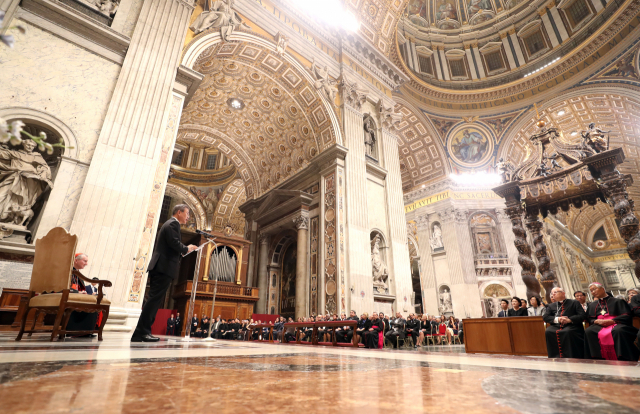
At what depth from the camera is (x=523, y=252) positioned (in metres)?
9.05

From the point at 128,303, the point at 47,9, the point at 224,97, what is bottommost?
the point at 128,303

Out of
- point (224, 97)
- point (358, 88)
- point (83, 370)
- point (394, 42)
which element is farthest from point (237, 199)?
point (83, 370)

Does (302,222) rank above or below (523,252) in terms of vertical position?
above

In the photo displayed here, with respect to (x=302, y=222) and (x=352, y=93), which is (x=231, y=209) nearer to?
(x=302, y=222)

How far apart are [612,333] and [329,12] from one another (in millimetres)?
11969

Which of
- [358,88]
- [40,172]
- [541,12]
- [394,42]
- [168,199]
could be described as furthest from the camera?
[168,199]

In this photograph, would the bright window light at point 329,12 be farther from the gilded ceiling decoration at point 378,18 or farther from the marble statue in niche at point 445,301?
the marble statue in niche at point 445,301

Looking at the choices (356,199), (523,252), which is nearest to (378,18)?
(356,199)

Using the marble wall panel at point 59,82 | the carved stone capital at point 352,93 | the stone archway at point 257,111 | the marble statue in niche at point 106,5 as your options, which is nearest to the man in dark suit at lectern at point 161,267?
the marble wall panel at point 59,82

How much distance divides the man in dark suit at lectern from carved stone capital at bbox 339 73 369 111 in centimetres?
891

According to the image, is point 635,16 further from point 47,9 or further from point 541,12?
point 47,9

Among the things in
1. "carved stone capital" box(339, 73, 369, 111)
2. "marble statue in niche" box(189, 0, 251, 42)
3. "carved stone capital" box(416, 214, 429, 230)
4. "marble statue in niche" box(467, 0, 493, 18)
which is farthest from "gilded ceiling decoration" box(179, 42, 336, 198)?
"marble statue in niche" box(467, 0, 493, 18)

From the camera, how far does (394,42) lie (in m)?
15.5

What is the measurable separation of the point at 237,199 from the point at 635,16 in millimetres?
19320
